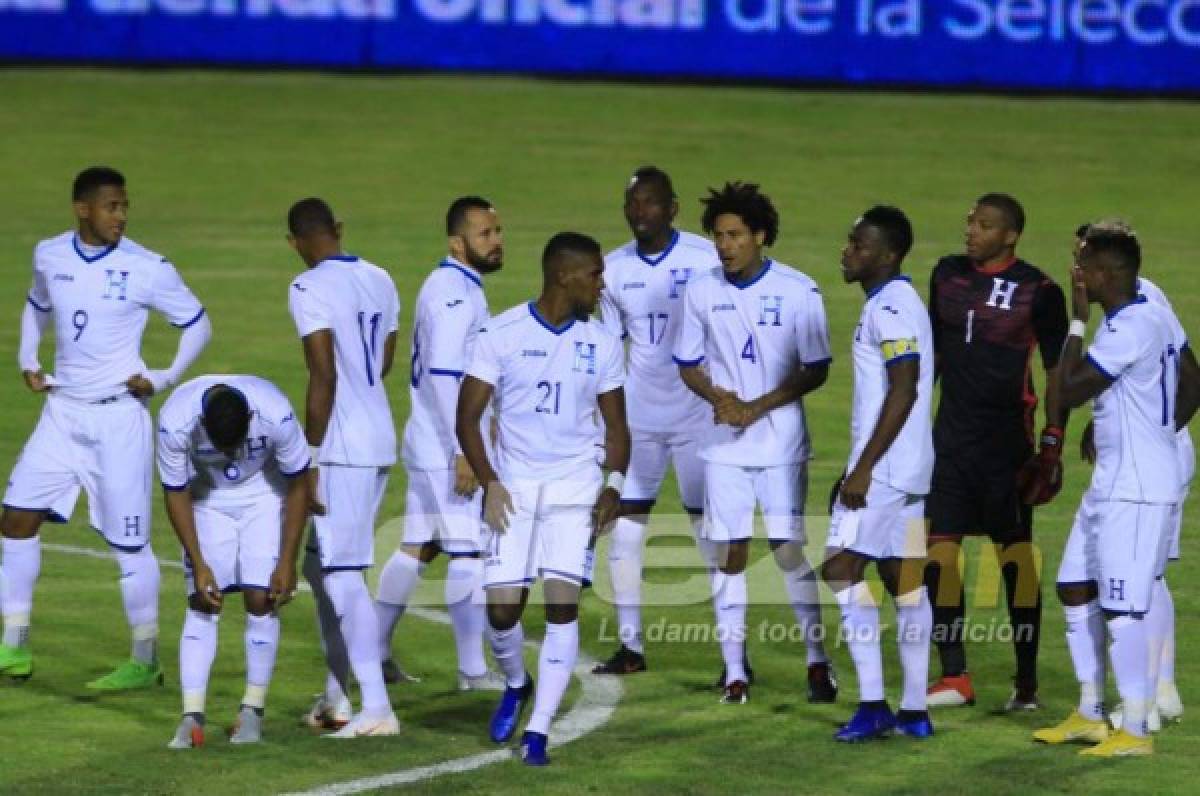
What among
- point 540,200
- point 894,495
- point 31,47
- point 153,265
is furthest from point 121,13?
point 894,495

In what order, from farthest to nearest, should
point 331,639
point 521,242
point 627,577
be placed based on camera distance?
point 521,242 → point 627,577 → point 331,639

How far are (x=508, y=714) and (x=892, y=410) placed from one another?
2088 millimetres

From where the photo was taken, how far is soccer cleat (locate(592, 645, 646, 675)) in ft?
40.1

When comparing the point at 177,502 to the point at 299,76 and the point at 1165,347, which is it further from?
the point at 299,76

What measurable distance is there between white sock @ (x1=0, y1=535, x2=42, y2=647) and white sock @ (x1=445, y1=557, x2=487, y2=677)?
1989 millimetres

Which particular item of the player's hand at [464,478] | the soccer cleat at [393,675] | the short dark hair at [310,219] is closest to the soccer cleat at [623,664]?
the soccer cleat at [393,675]

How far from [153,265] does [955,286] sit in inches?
149

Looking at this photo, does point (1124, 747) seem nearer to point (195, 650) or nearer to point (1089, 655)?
point (1089, 655)

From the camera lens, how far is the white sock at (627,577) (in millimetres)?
12312

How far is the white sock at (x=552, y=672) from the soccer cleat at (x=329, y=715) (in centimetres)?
104

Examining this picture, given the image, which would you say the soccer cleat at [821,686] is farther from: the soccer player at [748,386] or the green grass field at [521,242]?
the green grass field at [521,242]

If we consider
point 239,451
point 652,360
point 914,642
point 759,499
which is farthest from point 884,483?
point 239,451

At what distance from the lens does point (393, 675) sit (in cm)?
1212

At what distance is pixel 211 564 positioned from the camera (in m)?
10.7
